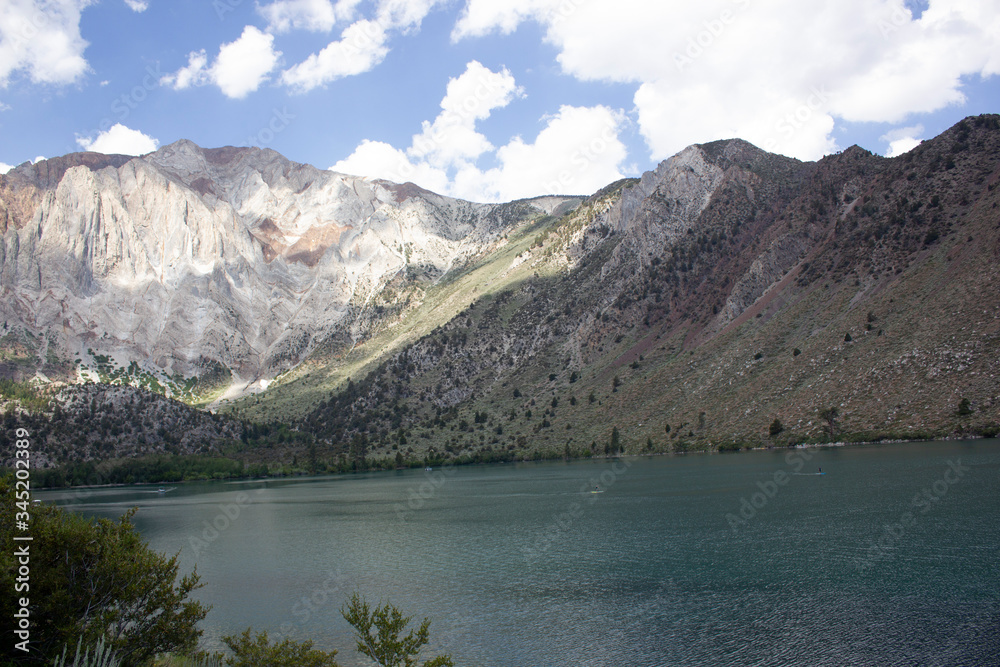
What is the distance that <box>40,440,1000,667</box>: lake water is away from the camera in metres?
22.6

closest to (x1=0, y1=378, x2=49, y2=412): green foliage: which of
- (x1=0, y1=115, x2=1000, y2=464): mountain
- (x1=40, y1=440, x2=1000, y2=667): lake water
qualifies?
(x1=0, y1=115, x2=1000, y2=464): mountain

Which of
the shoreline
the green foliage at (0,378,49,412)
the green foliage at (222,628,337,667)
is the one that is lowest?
the shoreline

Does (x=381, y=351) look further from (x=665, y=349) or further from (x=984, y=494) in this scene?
(x=984, y=494)

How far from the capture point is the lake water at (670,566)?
890 inches

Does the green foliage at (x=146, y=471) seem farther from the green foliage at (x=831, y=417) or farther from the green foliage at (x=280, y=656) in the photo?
the green foliage at (x=280, y=656)

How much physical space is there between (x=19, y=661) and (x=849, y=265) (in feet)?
346

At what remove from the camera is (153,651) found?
1928 centimetres

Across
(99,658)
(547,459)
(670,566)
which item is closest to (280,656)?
(99,658)

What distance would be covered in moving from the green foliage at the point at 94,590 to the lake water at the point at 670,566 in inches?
295

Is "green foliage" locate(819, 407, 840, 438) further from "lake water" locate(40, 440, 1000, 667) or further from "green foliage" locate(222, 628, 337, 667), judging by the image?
"green foliage" locate(222, 628, 337, 667)

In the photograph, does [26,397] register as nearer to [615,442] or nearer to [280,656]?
[615,442]

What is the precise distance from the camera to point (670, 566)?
32938 mm

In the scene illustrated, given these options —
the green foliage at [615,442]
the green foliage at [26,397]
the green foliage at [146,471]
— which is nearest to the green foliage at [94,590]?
the green foliage at [615,442]

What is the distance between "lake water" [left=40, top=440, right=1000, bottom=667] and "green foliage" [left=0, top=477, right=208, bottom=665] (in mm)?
7484
